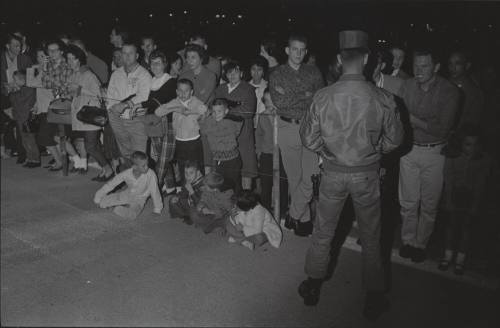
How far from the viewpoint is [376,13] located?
7430 millimetres

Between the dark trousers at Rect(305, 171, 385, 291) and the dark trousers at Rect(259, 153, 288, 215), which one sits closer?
the dark trousers at Rect(305, 171, 385, 291)

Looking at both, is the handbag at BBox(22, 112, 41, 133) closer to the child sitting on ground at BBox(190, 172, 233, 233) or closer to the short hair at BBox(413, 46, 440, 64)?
the child sitting on ground at BBox(190, 172, 233, 233)

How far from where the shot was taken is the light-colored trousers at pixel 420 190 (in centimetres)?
405

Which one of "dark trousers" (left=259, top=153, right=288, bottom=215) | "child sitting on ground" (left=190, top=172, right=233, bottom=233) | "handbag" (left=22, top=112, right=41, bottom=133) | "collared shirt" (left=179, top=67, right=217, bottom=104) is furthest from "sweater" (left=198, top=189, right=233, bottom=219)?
"handbag" (left=22, top=112, right=41, bottom=133)

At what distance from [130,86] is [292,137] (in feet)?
7.89

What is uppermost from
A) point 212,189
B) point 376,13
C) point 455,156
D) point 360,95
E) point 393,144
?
point 376,13

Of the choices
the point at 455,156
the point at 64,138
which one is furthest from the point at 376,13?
the point at 64,138

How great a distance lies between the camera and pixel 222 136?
199 inches

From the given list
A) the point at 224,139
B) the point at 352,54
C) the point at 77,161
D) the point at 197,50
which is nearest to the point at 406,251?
the point at 352,54

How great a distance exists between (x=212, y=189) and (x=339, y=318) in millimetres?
2118

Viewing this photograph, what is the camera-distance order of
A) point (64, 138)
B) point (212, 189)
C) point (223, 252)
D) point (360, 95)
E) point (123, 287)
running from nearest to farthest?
point (360, 95), point (123, 287), point (223, 252), point (212, 189), point (64, 138)

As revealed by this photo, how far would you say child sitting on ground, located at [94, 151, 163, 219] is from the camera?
17.9 ft

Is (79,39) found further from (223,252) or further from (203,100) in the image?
(223,252)

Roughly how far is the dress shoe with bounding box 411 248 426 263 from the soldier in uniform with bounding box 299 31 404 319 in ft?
2.87
